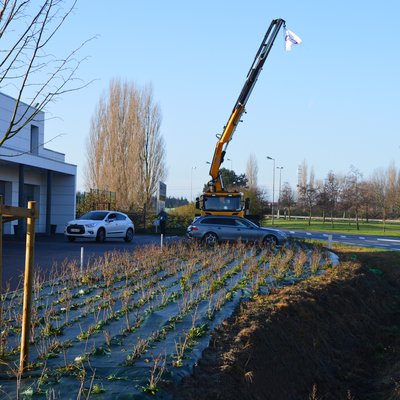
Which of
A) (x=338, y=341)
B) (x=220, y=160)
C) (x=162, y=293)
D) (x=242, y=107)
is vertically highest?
(x=242, y=107)

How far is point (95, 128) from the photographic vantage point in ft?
184

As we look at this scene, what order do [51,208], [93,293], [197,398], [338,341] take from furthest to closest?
[51,208] < [93,293] < [338,341] < [197,398]

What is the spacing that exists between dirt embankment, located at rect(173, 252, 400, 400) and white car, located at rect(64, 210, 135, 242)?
1543 cm

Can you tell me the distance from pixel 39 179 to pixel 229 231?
15606mm

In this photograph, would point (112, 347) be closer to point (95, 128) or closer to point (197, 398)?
point (197, 398)

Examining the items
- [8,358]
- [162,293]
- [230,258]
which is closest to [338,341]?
[162,293]

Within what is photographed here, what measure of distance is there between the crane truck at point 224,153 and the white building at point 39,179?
8889 mm

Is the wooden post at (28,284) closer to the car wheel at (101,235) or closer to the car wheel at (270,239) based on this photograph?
the car wheel at (270,239)

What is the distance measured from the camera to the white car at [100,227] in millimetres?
26922

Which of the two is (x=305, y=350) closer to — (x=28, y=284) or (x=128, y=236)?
(x=28, y=284)

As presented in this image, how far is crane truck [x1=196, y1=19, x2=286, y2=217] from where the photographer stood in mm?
26172

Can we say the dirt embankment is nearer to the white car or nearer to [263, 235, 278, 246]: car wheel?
[263, 235, 278, 246]: car wheel

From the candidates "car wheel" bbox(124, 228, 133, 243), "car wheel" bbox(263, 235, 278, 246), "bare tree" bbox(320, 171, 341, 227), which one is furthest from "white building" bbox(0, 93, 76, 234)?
"bare tree" bbox(320, 171, 341, 227)

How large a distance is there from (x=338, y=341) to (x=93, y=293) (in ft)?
13.8
